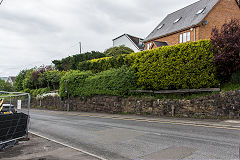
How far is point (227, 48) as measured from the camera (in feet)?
44.6

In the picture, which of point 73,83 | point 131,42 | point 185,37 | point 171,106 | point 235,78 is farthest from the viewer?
point 131,42

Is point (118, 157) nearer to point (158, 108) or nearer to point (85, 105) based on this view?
point (158, 108)

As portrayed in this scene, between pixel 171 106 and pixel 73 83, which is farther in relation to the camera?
pixel 73 83

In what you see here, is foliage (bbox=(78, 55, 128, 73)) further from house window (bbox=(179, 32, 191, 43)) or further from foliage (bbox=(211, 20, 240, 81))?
house window (bbox=(179, 32, 191, 43))

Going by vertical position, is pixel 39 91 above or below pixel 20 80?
below

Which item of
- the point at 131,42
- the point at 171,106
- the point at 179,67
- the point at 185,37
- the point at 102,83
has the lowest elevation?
the point at 171,106

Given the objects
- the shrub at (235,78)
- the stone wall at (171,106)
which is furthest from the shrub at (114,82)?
the shrub at (235,78)

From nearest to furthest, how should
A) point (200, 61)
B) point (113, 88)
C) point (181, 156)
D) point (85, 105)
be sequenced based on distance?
point (181, 156) → point (200, 61) → point (113, 88) → point (85, 105)

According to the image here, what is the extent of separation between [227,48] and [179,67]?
3755mm

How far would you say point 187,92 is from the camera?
16.1 m

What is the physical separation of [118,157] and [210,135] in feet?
14.7

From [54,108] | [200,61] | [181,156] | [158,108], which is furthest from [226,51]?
[54,108]

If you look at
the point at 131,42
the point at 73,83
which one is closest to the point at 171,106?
the point at 73,83

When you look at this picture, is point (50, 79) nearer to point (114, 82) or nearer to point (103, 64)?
point (103, 64)
